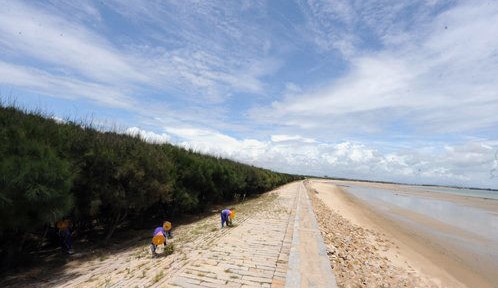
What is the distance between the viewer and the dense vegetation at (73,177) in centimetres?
656

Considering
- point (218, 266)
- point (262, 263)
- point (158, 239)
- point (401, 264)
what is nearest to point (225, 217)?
point (158, 239)

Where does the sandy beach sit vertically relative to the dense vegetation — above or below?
below

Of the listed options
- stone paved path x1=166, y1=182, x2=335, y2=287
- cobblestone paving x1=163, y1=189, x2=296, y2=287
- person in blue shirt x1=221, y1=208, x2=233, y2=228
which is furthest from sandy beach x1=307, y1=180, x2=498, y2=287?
person in blue shirt x1=221, y1=208, x2=233, y2=228

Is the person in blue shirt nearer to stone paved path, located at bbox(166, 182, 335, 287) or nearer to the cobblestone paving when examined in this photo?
the cobblestone paving

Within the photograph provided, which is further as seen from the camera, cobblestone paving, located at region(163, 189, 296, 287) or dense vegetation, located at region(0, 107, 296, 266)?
dense vegetation, located at region(0, 107, 296, 266)

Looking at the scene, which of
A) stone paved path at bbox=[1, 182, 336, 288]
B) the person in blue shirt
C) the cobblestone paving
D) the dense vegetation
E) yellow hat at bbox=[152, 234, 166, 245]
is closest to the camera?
the cobblestone paving

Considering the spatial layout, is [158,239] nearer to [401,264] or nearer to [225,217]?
[225,217]

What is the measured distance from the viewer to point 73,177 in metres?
8.01

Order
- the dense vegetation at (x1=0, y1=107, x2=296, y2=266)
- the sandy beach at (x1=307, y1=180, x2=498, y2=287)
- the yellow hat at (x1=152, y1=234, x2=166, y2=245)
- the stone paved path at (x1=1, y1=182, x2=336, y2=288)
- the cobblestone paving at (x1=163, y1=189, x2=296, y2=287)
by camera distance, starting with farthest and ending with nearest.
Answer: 1. the yellow hat at (x1=152, y1=234, x2=166, y2=245)
2. the sandy beach at (x1=307, y1=180, x2=498, y2=287)
3. the dense vegetation at (x1=0, y1=107, x2=296, y2=266)
4. the stone paved path at (x1=1, y1=182, x2=336, y2=288)
5. the cobblestone paving at (x1=163, y1=189, x2=296, y2=287)

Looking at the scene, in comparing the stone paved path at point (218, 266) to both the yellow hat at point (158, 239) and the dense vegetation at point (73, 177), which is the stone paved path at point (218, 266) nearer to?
the yellow hat at point (158, 239)

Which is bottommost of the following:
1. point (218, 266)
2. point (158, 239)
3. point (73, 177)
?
point (218, 266)

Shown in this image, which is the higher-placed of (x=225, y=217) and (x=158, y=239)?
(x=225, y=217)

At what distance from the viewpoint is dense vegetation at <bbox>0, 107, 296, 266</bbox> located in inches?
258

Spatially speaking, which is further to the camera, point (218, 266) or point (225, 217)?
point (225, 217)
